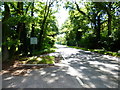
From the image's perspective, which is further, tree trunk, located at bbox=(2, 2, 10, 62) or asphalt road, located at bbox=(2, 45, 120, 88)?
tree trunk, located at bbox=(2, 2, 10, 62)

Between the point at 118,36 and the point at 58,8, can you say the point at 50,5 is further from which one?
the point at 118,36

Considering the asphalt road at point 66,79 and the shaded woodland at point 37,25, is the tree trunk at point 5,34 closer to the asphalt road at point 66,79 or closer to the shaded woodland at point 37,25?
the shaded woodland at point 37,25

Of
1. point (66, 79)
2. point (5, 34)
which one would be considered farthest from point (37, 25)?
point (66, 79)

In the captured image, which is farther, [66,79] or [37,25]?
[37,25]

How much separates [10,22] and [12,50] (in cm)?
390

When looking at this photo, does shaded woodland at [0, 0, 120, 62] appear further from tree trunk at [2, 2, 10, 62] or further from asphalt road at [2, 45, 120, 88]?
asphalt road at [2, 45, 120, 88]

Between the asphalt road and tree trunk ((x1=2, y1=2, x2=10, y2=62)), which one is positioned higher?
tree trunk ((x1=2, y1=2, x2=10, y2=62))

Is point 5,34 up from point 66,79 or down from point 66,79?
up

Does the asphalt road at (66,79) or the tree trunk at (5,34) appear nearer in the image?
the asphalt road at (66,79)

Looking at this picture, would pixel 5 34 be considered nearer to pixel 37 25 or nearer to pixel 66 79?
pixel 66 79

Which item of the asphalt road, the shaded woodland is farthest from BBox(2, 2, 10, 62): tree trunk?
the asphalt road

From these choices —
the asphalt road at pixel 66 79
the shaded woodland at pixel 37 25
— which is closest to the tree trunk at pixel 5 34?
the shaded woodland at pixel 37 25

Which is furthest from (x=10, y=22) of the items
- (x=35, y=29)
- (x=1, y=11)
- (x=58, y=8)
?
(x=58, y=8)

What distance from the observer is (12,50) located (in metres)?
14.6
